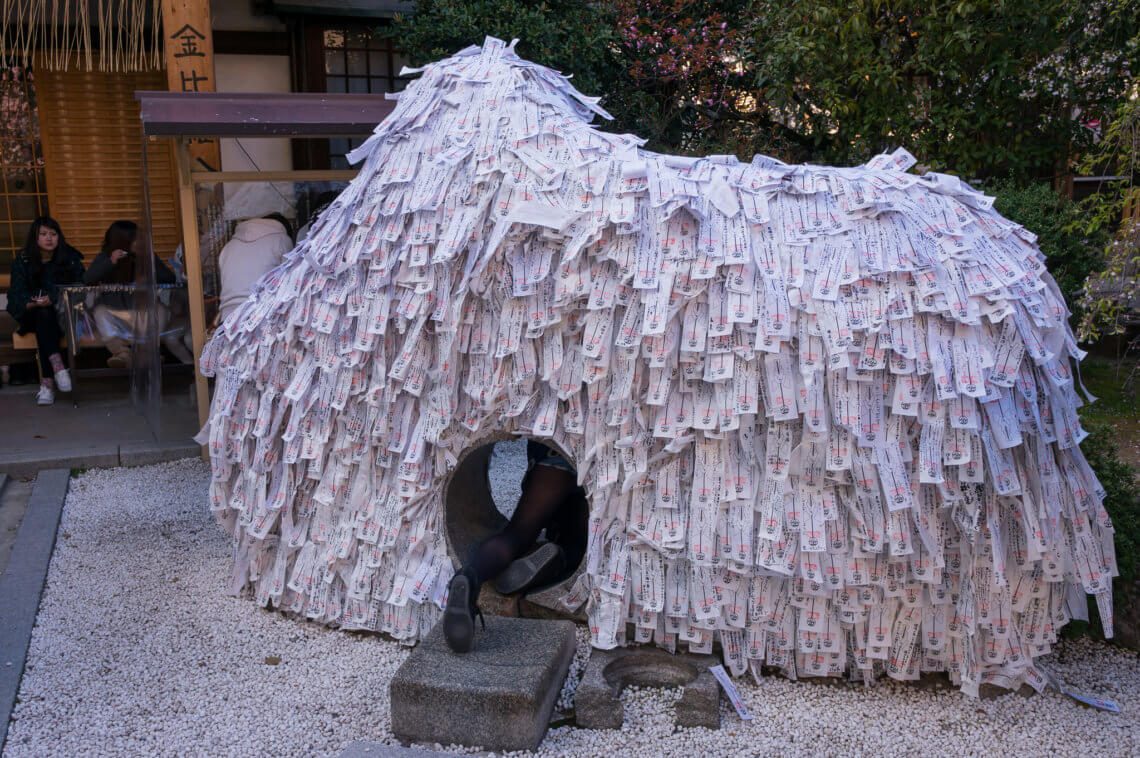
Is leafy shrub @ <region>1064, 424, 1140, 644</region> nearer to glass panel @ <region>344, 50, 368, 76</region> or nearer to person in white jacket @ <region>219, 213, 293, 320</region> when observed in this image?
person in white jacket @ <region>219, 213, 293, 320</region>

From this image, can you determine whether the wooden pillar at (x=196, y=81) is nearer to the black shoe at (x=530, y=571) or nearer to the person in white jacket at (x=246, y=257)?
the person in white jacket at (x=246, y=257)

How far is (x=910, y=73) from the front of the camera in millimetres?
6016

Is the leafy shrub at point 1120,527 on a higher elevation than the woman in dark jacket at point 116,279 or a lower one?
lower

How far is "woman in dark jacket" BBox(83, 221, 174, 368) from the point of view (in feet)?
23.5

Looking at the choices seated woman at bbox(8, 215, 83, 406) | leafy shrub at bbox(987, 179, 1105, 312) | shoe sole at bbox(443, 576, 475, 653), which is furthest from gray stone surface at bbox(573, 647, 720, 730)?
seated woman at bbox(8, 215, 83, 406)

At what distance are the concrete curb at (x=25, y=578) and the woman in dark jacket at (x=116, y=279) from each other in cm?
167

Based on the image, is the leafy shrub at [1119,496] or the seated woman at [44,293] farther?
the seated woman at [44,293]

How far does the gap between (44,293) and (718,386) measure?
653cm

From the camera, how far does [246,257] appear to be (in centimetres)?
588

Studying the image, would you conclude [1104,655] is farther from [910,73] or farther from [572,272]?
[910,73]

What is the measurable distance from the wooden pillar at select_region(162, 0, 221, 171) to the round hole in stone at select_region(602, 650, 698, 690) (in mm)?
4669

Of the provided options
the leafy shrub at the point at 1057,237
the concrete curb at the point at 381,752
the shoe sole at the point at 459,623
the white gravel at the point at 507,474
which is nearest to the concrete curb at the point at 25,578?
the concrete curb at the point at 381,752

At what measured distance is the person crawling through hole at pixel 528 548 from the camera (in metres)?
3.27

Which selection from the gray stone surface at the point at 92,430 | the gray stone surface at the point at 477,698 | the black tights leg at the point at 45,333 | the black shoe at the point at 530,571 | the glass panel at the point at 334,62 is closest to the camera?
the gray stone surface at the point at 477,698
